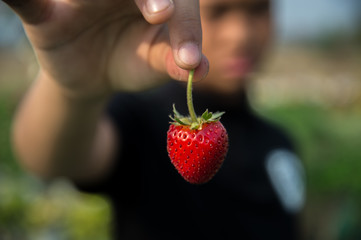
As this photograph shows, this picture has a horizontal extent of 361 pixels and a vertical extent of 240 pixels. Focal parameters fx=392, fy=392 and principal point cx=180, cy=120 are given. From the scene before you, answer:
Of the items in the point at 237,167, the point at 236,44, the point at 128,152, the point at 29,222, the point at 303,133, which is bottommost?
the point at 29,222

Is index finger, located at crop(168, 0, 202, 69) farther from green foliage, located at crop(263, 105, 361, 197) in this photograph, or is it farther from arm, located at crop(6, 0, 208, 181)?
green foliage, located at crop(263, 105, 361, 197)

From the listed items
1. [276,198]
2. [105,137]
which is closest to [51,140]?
[105,137]

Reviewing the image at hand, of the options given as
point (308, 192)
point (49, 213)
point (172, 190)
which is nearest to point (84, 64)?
point (172, 190)

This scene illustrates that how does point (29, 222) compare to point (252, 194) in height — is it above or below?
below

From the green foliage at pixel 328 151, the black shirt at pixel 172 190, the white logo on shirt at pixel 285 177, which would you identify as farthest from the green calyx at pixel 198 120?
the green foliage at pixel 328 151

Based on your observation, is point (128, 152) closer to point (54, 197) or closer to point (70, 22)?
point (70, 22)

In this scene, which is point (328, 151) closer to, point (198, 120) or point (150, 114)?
point (150, 114)
